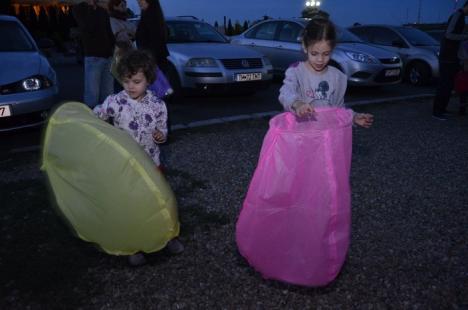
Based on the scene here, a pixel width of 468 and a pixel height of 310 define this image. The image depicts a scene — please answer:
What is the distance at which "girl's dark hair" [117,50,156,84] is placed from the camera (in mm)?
2593

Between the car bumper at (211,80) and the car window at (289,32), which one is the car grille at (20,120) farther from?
the car window at (289,32)

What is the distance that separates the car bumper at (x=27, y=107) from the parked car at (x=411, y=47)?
8774mm

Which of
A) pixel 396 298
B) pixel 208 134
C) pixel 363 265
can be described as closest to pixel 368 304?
pixel 396 298

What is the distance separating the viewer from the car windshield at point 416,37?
35.8 feet

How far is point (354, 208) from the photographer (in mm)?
3518

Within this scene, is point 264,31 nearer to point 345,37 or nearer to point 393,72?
point 345,37

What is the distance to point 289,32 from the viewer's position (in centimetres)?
957

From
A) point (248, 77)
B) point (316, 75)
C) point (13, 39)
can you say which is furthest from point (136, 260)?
point (248, 77)

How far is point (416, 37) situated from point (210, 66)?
268 inches

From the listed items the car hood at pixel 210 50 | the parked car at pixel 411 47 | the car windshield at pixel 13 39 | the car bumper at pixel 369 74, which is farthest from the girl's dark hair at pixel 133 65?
the parked car at pixel 411 47

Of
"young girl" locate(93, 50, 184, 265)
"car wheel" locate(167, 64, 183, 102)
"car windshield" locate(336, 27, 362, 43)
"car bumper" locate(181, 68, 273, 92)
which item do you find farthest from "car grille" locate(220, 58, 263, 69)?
"young girl" locate(93, 50, 184, 265)

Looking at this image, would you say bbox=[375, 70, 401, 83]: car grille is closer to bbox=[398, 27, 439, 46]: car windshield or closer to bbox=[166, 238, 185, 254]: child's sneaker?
bbox=[398, 27, 439, 46]: car windshield

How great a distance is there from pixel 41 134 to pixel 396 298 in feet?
16.3

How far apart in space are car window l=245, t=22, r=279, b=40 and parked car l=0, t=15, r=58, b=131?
564 cm
